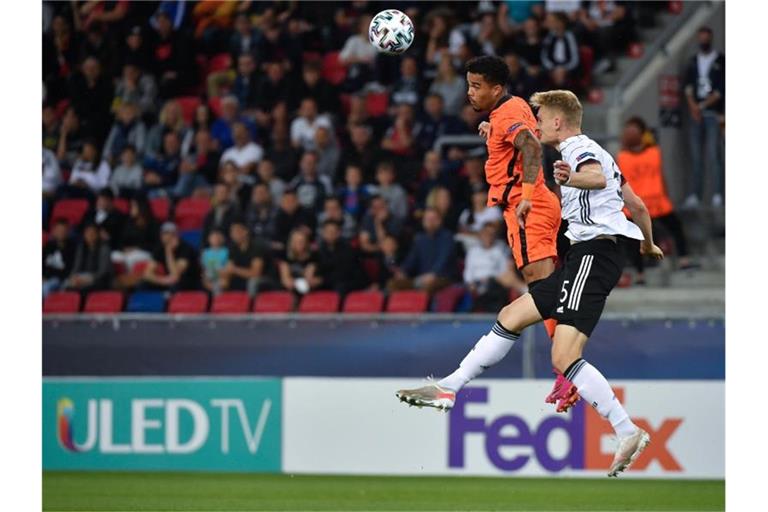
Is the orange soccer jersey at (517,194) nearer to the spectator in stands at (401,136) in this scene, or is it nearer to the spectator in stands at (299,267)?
the spectator in stands at (299,267)

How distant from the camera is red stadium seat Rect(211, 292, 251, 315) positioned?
15.0 metres

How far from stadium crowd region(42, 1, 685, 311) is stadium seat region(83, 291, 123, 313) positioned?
0.15 meters

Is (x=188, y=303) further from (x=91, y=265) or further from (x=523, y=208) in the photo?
(x=523, y=208)

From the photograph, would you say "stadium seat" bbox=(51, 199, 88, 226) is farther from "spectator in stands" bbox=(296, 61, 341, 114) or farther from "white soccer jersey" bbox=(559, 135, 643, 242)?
"white soccer jersey" bbox=(559, 135, 643, 242)

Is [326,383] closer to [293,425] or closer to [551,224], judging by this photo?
[293,425]

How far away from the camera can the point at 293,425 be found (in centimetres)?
1393

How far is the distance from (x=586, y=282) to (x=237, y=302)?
7.19 meters

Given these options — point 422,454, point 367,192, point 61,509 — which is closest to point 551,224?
point 61,509

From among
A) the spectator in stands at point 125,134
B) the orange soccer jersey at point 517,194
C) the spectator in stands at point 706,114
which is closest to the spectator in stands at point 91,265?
the spectator in stands at point 125,134

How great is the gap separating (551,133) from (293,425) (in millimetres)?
6291

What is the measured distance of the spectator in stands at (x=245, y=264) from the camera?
49.5 feet

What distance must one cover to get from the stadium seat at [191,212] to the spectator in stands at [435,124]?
254 cm
